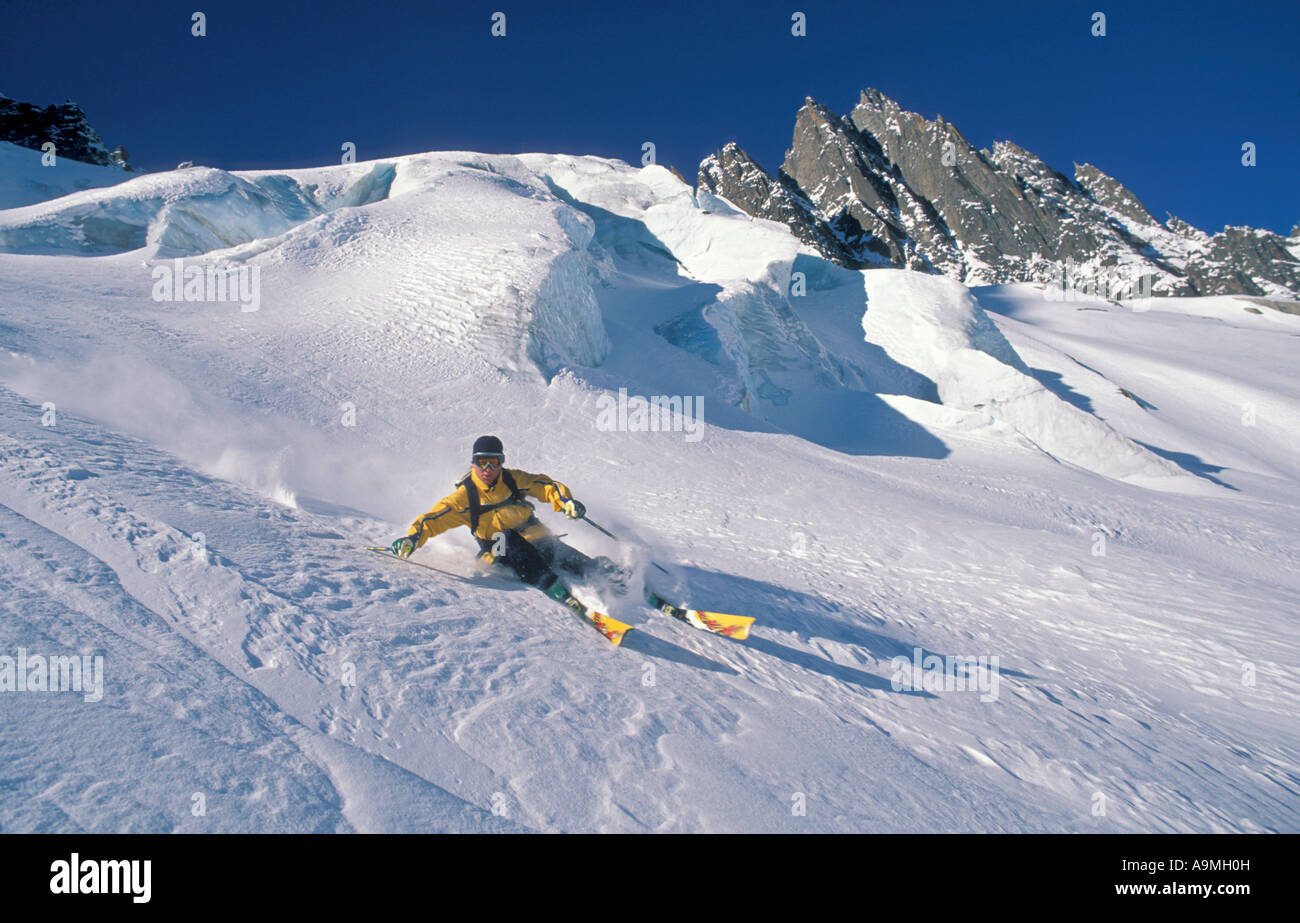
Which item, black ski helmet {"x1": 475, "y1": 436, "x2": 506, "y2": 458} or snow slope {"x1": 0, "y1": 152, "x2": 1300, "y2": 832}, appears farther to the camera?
black ski helmet {"x1": 475, "y1": 436, "x2": 506, "y2": 458}

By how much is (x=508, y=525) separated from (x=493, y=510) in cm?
17

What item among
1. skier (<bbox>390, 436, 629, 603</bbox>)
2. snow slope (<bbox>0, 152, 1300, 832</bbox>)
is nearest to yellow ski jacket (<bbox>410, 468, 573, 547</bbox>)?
skier (<bbox>390, 436, 629, 603</bbox>)

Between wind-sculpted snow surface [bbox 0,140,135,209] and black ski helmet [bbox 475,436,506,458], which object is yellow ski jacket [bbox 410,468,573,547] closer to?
black ski helmet [bbox 475,436,506,458]

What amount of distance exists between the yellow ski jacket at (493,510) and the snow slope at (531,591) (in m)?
0.38

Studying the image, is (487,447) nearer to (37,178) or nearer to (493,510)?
(493,510)

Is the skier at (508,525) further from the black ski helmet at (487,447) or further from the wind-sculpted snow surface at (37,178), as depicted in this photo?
the wind-sculpted snow surface at (37,178)

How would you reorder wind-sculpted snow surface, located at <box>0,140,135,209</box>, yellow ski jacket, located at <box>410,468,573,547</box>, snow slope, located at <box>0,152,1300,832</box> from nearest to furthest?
snow slope, located at <box>0,152,1300,832</box>, yellow ski jacket, located at <box>410,468,573,547</box>, wind-sculpted snow surface, located at <box>0,140,135,209</box>

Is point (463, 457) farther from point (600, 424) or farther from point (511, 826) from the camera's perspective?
point (511, 826)

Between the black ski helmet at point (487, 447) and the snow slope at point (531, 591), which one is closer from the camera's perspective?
the snow slope at point (531, 591)

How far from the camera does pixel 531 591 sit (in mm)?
5059

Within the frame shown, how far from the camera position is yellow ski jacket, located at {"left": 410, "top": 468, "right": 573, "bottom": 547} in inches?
199

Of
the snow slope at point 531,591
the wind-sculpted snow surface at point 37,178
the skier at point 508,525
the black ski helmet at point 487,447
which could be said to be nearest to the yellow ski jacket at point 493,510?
the skier at point 508,525

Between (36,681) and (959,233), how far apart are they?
12631cm

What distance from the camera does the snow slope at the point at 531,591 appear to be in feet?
8.75
